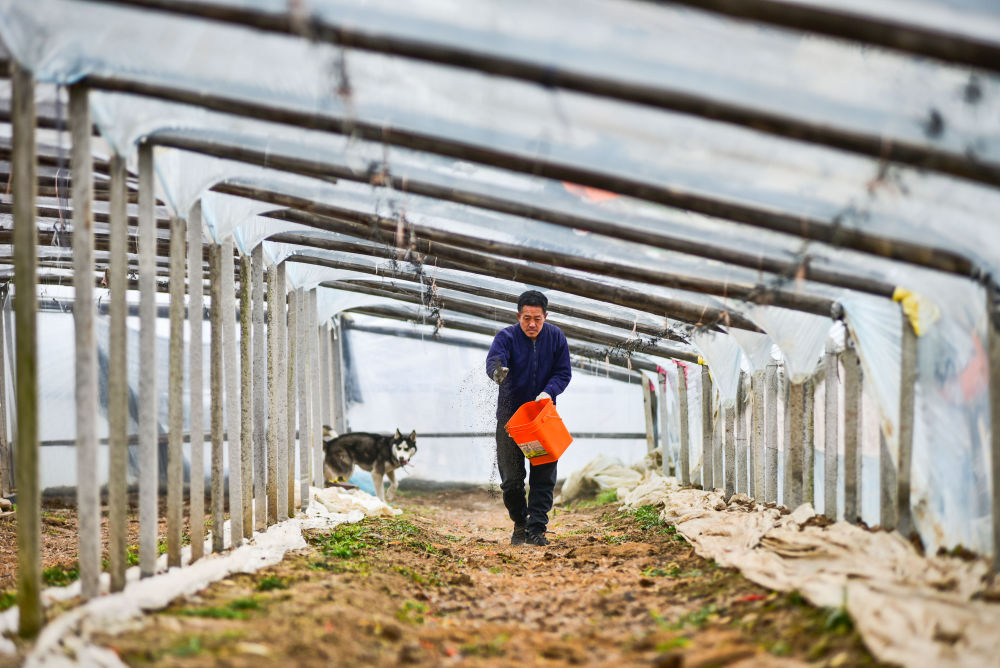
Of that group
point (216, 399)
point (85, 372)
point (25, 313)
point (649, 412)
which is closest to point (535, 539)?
point (216, 399)

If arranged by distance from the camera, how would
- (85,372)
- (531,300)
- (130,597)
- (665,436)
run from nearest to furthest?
(130,597), (85,372), (531,300), (665,436)

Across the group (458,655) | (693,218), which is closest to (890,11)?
(693,218)

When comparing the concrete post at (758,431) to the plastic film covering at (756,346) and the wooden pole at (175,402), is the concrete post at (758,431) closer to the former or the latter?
the plastic film covering at (756,346)

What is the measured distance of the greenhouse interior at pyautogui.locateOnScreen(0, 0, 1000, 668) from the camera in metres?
3.38

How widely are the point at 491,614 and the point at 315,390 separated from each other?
577cm

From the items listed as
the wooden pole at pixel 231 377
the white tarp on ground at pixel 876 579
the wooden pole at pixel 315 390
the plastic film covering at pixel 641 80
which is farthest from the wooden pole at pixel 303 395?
the plastic film covering at pixel 641 80

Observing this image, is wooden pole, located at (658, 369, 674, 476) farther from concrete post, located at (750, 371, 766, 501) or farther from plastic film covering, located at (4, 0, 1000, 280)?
plastic film covering, located at (4, 0, 1000, 280)

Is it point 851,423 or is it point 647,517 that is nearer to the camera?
point 851,423

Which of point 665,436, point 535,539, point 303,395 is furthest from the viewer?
point 665,436

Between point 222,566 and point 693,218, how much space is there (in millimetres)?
3340

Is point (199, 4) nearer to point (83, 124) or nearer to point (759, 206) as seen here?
point (83, 124)

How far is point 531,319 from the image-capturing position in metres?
6.97

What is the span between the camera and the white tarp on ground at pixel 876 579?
316cm

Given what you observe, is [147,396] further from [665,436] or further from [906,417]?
[665,436]
